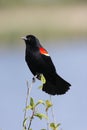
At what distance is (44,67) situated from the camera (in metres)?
4.29

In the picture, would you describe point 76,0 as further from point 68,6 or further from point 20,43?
point 20,43

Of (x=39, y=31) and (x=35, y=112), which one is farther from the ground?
(x=35, y=112)

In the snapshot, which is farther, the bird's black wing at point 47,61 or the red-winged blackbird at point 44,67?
the bird's black wing at point 47,61

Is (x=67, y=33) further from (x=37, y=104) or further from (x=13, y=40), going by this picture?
(x=37, y=104)

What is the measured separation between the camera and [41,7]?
13.1 m

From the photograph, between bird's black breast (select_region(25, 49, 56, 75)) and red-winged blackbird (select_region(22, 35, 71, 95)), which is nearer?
red-winged blackbird (select_region(22, 35, 71, 95))

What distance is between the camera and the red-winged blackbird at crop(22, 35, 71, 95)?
4.02 m

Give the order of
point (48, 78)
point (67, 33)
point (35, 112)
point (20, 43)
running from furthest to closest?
1. point (67, 33)
2. point (20, 43)
3. point (48, 78)
4. point (35, 112)

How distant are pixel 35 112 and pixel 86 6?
9511mm

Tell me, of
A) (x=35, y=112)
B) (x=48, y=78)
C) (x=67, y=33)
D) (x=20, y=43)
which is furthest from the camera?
(x=67, y=33)

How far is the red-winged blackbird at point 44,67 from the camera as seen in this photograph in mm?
4020

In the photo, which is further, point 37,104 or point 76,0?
point 76,0

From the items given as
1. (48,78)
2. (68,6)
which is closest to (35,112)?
(48,78)

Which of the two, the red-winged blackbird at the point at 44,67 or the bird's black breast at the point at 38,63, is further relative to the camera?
the bird's black breast at the point at 38,63
